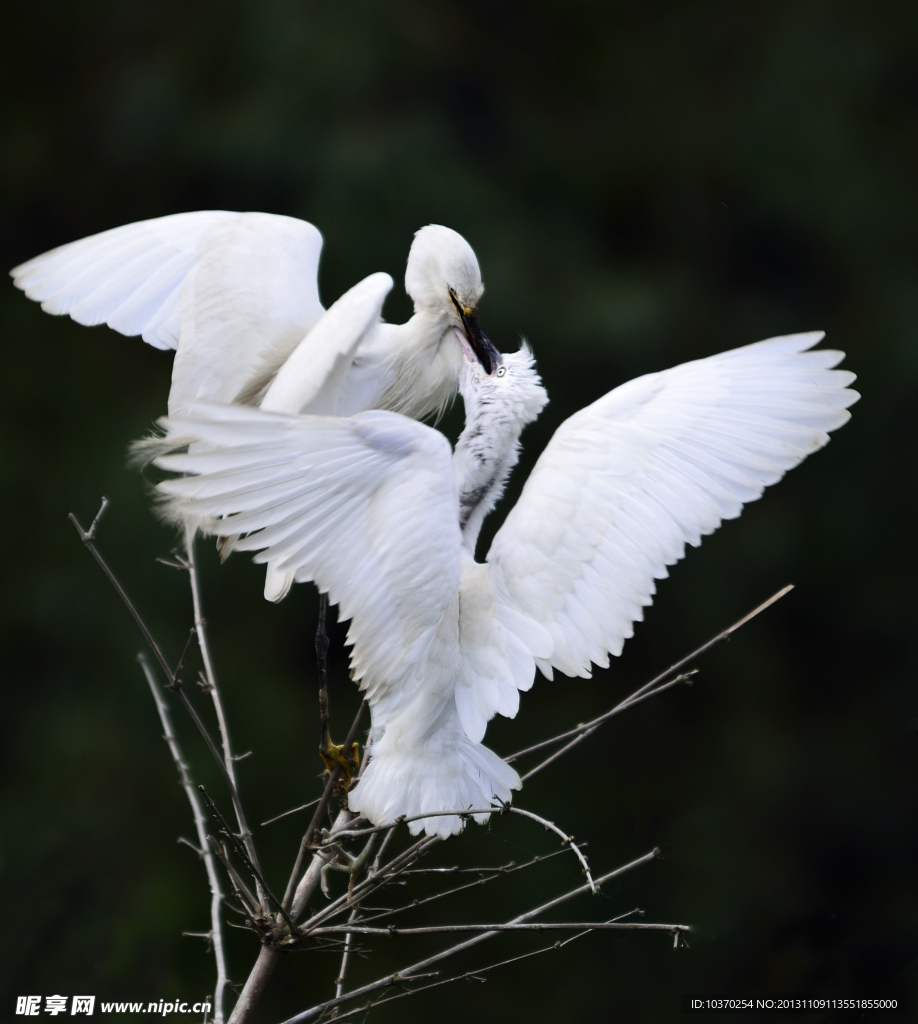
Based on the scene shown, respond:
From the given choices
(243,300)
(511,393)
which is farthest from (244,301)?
(511,393)

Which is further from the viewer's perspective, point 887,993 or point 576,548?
point 887,993

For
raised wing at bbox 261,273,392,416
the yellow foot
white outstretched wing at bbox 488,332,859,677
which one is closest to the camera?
white outstretched wing at bbox 488,332,859,677

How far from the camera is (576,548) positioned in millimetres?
1192

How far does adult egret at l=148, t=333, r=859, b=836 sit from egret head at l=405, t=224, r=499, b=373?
0.41 meters

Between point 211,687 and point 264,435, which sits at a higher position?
point 264,435

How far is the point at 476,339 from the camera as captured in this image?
1644 mm

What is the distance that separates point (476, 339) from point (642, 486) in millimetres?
507

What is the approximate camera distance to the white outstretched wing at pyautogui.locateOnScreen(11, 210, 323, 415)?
5.23 feet

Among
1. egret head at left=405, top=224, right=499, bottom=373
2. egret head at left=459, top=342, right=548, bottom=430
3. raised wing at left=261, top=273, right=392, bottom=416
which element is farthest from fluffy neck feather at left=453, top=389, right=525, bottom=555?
egret head at left=405, top=224, right=499, bottom=373

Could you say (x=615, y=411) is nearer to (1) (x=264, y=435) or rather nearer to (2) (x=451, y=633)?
(2) (x=451, y=633)

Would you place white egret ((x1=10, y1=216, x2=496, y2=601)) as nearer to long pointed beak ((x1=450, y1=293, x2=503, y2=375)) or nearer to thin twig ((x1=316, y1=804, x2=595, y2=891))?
long pointed beak ((x1=450, y1=293, x2=503, y2=375))

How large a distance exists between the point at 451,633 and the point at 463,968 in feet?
8.19

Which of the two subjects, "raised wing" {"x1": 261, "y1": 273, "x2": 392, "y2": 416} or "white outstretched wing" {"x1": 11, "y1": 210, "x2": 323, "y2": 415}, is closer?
"raised wing" {"x1": 261, "y1": 273, "x2": 392, "y2": 416}

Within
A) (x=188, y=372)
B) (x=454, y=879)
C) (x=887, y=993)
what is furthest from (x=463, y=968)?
(x=188, y=372)
